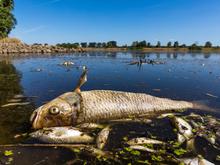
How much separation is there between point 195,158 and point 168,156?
62cm

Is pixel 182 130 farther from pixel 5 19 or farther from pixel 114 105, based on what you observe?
pixel 5 19

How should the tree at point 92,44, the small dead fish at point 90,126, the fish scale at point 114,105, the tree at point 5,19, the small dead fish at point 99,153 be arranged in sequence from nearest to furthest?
the small dead fish at point 99,153 → the small dead fish at point 90,126 → the fish scale at point 114,105 → the tree at point 5,19 → the tree at point 92,44

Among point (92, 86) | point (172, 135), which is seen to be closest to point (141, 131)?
point (172, 135)

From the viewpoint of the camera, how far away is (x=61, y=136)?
614 cm

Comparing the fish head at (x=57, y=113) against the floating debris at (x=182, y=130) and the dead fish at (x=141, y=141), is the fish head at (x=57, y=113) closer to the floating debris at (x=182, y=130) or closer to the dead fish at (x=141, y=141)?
the dead fish at (x=141, y=141)

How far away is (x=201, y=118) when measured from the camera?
7.96m

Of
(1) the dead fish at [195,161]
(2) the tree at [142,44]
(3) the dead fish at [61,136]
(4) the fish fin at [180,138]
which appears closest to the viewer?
(1) the dead fish at [195,161]

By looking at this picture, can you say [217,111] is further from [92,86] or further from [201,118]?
[92,86]

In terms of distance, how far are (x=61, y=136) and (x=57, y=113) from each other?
0.96 meters

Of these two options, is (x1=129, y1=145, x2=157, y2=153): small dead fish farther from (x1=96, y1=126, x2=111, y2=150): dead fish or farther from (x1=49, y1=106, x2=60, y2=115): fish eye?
(x1=49, y1=106, x2=60, y2=115): fish eye

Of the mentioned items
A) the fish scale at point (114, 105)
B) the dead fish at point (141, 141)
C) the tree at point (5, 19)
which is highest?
the tree at point (5, 19)

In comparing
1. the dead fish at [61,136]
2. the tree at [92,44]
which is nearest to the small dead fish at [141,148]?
the dead fish at [61,136]

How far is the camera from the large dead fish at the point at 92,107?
6859 mm

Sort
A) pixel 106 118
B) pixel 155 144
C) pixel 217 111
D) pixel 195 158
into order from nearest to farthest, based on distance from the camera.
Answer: pixel 195 158 < pixel 155 144 < pixel 106 118 < pixel 217 111
